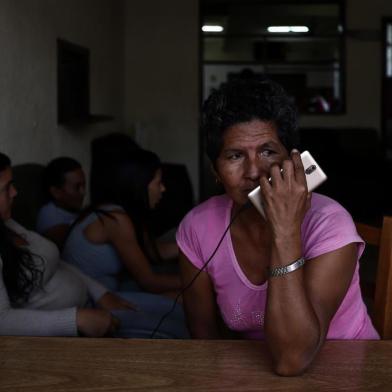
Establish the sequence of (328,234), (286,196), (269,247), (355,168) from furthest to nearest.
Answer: (355,168), (269,247), (328,234), (286,196)

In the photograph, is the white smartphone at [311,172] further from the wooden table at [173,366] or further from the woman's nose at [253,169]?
the wooden table at [173,366]

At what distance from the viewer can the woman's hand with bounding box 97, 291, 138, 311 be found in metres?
2.56

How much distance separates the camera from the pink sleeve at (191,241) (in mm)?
1548

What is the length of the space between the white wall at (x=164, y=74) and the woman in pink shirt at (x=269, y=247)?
6.64 metres

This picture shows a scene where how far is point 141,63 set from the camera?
823 cm

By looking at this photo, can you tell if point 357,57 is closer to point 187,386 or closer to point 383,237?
point 383,237

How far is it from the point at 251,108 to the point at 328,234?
0.99 feet

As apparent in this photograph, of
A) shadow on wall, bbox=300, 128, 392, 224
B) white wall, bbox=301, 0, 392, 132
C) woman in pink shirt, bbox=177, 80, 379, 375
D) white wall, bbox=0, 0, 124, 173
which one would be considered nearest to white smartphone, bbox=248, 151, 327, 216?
woman in pink shirt, bbox=177, 80, 379, 375

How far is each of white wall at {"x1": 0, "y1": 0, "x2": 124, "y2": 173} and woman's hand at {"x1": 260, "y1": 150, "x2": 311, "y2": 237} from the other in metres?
2.50

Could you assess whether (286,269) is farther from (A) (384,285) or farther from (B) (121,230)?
(B) (121,230)

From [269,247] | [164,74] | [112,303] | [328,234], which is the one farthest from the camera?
[164,74]

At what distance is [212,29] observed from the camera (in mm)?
8203

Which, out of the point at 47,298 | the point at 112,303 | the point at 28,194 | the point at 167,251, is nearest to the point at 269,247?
the point at 47,298

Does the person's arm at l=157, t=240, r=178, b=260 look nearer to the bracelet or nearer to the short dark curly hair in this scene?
the short dark curly hair
